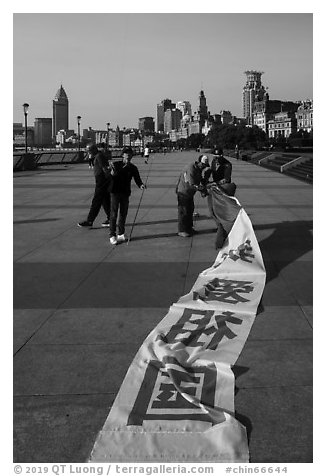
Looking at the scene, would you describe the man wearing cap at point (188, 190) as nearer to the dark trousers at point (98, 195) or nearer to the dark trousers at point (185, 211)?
the dark trousers at point (185, 211)

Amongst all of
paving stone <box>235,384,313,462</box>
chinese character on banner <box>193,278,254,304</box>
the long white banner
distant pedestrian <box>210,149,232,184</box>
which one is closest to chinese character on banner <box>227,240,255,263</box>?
chinese character on banner <box>193,278,254,304</box>

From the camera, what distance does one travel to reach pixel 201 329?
15.1 feet

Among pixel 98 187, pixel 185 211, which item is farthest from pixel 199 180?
pixel 98 187

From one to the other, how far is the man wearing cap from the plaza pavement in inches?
12.5

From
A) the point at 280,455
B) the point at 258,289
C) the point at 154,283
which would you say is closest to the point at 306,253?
the point at 258,289

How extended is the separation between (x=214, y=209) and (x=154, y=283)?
2.71 m

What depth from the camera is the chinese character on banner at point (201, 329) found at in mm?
4312

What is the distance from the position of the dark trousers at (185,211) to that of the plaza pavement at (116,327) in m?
0.29

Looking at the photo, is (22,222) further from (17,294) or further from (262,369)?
(262,369)

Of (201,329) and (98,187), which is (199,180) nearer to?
(98,187)

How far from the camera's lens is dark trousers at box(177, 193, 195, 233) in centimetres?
912

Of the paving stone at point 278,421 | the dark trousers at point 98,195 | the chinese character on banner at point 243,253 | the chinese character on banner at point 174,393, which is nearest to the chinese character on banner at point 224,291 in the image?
the chinese character on banner at point 243,253

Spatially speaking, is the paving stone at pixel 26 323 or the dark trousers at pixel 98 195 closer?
the paving stone at pixel 26 323

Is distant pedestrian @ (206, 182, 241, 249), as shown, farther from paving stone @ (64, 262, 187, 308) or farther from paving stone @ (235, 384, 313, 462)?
paving stone @ (235, 384, 313, 462)
